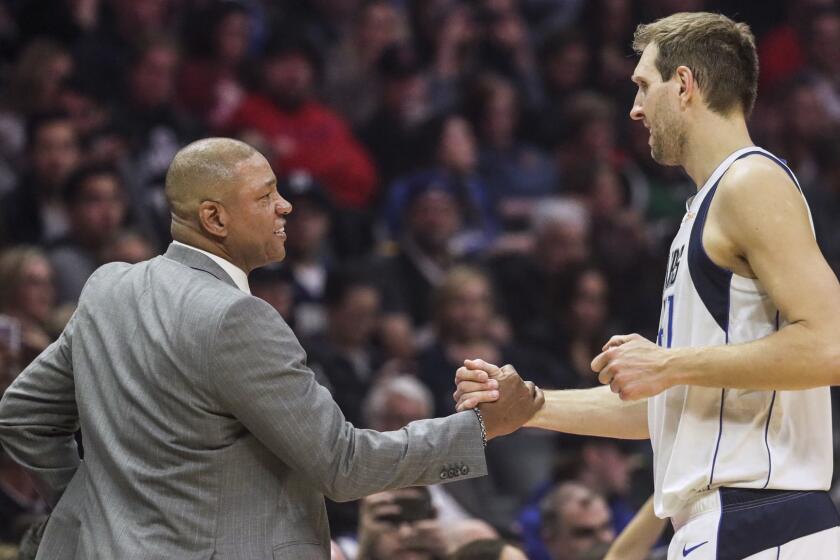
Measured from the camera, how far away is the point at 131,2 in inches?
321

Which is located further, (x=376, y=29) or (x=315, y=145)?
(x=376, y=29)

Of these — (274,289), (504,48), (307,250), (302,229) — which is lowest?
(274,289)

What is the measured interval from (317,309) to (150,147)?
56.0 inches

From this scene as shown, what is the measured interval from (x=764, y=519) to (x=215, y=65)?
6.13 metres

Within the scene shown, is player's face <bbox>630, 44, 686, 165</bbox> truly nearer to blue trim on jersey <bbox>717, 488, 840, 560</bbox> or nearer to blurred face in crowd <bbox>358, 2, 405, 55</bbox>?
blue trim on jersey <bbox>717, 488, 840, 560</bbox>

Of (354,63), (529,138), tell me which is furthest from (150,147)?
(529,138)

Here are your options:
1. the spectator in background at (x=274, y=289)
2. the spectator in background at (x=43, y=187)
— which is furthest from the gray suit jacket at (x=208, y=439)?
the spectator in background at (x=43, y=187)

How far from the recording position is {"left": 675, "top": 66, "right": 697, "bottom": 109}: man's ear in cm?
323

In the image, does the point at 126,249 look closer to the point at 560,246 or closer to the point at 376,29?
the point at 560,246

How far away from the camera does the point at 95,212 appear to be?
7.01 meters

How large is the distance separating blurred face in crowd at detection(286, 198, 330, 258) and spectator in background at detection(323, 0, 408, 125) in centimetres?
153

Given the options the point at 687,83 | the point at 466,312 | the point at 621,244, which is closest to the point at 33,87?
the point at 466,312

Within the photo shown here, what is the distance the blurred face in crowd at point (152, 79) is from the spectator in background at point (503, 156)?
2210 millimetres

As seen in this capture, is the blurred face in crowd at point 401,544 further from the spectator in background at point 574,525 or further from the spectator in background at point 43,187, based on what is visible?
the spectator in background at point 43,187
